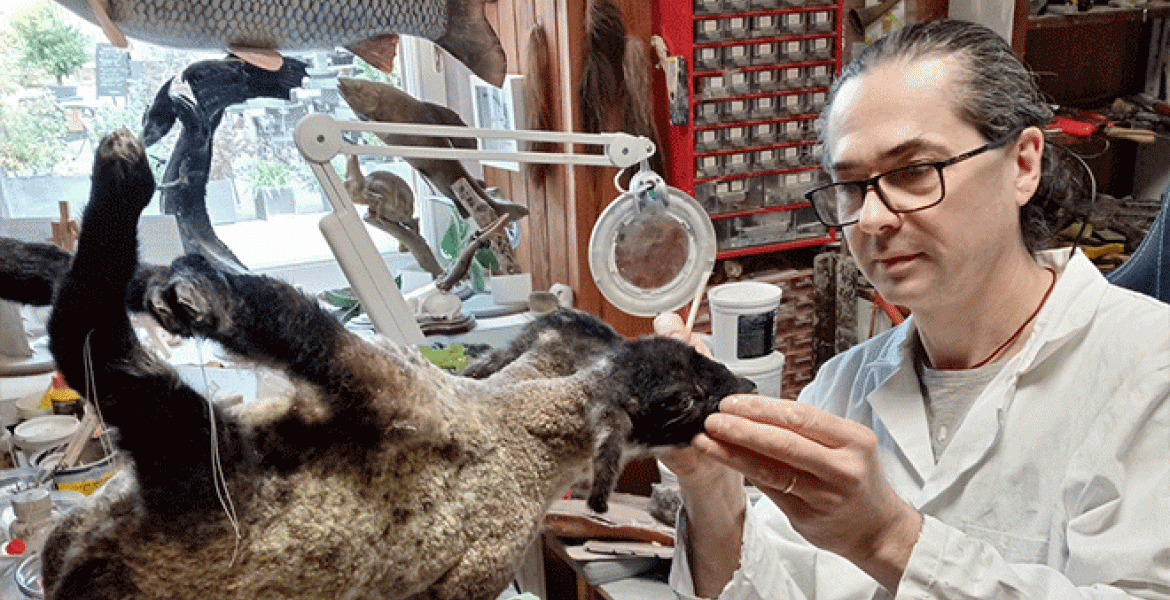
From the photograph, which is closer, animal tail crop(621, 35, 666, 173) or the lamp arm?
the lamp arm

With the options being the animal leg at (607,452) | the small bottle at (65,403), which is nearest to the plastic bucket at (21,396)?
the small bottle at (65,403)

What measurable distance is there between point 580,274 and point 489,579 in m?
1.40

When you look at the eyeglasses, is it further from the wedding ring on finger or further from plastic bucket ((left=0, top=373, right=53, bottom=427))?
plastic bucket ((left=0, top=373, right=53, bottom=427))

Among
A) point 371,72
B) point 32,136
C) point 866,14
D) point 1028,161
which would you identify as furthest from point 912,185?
point 32,136

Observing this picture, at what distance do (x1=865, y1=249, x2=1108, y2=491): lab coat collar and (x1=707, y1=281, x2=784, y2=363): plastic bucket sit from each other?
21.6 inches

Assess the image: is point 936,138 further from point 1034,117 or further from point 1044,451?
point 1044,451

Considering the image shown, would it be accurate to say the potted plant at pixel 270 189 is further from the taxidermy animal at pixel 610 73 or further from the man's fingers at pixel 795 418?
the man's fingers at pixel 795 418

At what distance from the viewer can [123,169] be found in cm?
42

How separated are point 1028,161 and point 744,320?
0.75 metres

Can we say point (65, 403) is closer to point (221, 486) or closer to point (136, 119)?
point (136, 119)

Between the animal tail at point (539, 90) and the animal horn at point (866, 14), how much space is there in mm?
963

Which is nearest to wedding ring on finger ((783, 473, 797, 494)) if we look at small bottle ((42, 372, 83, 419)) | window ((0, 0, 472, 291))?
window ((0, 0, 472, 291))

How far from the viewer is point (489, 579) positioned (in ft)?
1.86

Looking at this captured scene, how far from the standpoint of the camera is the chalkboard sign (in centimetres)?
164
